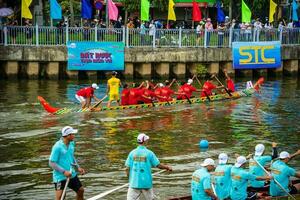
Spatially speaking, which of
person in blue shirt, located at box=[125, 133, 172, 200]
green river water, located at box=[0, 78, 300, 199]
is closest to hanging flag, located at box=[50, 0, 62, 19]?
green river water, located at box=[0, 78, 300, 199]

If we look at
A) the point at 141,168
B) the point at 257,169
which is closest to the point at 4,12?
the point at 257,169

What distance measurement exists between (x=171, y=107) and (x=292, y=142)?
7.78 metres

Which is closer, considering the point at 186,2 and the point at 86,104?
the point at 86,104

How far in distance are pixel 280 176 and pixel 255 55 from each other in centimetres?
2713

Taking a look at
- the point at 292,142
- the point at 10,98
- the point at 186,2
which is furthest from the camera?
the point at 186,2

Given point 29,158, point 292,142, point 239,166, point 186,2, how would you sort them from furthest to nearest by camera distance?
1. point 186,2
2. point 292,142
3. point 29,158
4. point 239,166

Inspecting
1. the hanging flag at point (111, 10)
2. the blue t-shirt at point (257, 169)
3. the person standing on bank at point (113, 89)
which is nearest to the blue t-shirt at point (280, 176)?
the blue t-shirt at point (257, 169)

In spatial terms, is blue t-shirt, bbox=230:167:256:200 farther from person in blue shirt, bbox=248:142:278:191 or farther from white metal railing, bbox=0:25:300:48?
white metal railing, bbox=0:25:300:48

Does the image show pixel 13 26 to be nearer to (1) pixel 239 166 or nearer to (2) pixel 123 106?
(2) pixel 123 106

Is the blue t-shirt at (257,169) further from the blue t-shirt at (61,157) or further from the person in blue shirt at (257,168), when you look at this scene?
the blue t-shirt at (61,157)

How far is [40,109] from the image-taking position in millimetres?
28266

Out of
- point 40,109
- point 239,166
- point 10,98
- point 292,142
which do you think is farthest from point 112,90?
point 239,166

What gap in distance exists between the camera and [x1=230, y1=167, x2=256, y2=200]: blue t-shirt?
13.8 meters

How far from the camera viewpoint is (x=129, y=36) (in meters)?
38.3
